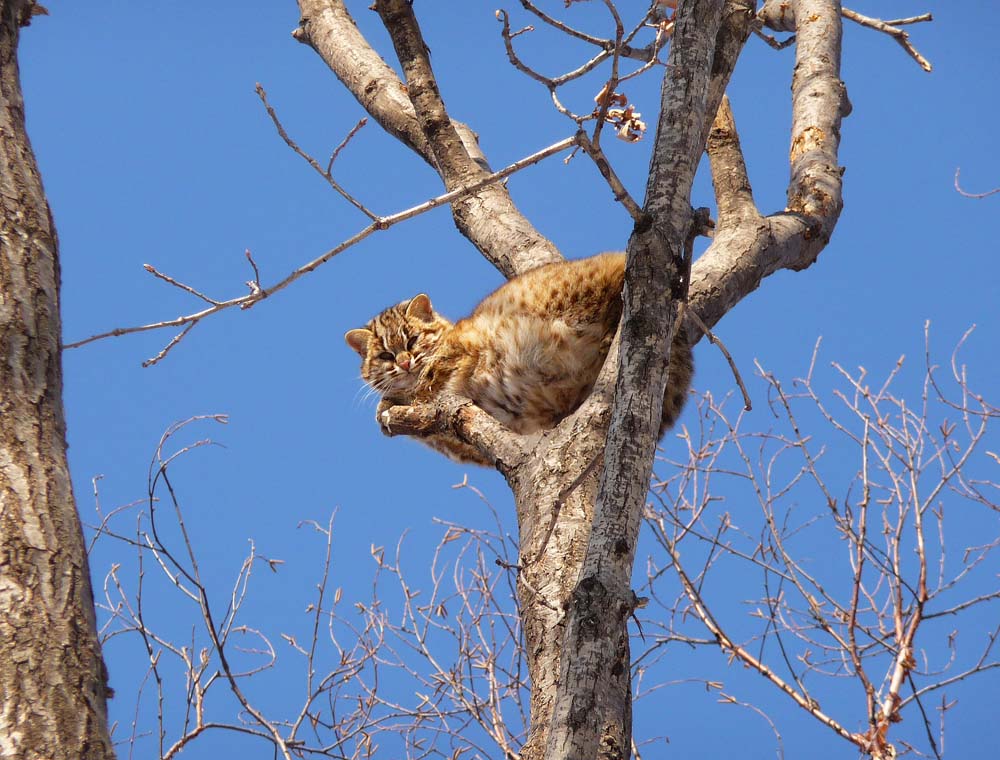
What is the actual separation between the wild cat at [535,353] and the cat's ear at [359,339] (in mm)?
452

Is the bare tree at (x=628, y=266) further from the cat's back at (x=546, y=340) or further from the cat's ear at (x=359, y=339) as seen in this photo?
the cat's ear at (x=359, y=339)

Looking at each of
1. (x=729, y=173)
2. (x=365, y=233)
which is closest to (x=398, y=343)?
(x=729, y=173)

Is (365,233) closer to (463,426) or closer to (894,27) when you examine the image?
(463,426)

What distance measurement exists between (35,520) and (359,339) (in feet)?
9.52

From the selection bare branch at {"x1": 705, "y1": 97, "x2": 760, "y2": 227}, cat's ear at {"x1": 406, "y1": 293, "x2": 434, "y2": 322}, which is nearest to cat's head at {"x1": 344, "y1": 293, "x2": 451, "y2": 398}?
cat's ear at {"x1": 406, "y1": 293, "x2": 434, "y2": 322}

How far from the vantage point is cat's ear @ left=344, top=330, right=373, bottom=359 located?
4973 mm

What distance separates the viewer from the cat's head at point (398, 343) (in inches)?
180

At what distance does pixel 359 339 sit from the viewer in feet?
16.5

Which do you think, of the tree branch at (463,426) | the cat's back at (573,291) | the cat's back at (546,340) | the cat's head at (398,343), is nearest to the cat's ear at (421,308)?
the cat's head at (398,343)

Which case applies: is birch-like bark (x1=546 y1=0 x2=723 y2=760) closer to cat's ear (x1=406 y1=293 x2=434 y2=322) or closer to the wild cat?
the wild cat

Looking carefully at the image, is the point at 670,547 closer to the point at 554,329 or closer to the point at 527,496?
the point at 554,329

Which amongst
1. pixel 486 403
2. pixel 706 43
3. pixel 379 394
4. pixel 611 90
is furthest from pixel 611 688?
pixel 379 394

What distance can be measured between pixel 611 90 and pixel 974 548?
3.25 m

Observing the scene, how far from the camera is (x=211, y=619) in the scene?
3.23m
